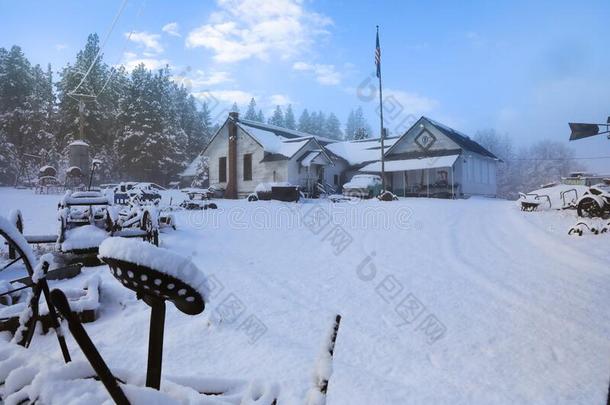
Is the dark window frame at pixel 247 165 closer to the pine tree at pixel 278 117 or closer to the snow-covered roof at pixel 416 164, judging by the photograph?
the snow-covered roof at pixel 416 164

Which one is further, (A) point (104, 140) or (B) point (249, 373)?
(A) point (104, 140)

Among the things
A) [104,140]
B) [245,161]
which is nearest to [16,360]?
[245,161]

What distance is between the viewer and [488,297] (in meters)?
5.41

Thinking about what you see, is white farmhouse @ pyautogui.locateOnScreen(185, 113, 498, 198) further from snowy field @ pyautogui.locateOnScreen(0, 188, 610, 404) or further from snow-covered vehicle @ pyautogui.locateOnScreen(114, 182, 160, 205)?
snowy field @ pyautogui.locateOnScreen(0, 188, 610, 404)

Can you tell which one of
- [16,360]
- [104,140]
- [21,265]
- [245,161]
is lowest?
[21,265]

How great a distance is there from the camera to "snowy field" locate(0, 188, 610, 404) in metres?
→ 3.10

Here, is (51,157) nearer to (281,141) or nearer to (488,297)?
(281,141)

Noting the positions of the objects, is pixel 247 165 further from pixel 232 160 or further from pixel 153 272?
pixel 153 272

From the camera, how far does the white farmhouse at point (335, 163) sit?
28625mm

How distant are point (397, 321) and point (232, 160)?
28.4 m

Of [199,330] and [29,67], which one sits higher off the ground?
[29,67]

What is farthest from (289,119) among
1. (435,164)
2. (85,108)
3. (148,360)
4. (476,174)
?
(148,360)

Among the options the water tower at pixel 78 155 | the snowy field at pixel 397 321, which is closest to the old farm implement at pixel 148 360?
the snowy field at pixel 397 321

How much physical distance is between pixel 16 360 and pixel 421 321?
4.24m
